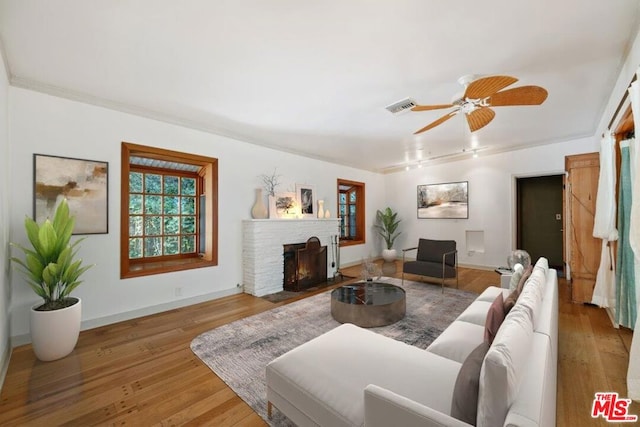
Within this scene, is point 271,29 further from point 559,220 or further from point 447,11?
point 559,220

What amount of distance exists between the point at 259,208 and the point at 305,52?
281 centimetres

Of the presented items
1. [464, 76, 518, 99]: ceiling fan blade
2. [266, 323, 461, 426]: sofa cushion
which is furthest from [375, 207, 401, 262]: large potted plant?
[266, 323, 461, 426]: sofa cushion

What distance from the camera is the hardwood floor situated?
1752 mm

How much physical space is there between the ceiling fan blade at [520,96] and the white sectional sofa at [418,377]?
1.54 m

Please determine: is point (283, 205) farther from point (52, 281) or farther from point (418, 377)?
point (418, 377)

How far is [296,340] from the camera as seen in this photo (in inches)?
108

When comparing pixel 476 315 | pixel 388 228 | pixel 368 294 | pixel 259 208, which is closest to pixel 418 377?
pixel 476 315

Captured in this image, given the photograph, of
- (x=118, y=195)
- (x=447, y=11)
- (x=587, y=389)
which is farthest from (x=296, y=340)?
(x=447, y=11)

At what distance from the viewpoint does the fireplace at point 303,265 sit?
15.3 ft

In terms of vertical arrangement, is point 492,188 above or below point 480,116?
below

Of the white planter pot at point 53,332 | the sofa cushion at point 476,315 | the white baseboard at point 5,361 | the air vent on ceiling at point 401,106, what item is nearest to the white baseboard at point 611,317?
the sofa cushion at point 476,315

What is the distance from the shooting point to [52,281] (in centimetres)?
243

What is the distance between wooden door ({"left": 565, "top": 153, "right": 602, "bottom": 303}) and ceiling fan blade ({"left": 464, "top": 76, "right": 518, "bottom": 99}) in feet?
8.45

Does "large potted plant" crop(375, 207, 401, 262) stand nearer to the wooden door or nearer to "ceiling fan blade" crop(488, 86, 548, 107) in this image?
the wooden door
